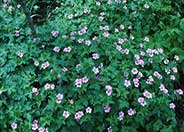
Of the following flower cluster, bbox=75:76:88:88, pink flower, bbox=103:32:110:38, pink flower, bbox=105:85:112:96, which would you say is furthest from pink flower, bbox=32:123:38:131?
pink flower, bbox=103:32:110:38

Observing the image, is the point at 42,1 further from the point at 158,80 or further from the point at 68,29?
the point at 158,80

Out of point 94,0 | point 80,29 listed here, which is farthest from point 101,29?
point 94,0

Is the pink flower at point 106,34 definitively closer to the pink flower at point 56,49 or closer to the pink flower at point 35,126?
the pink flower at point 56,49

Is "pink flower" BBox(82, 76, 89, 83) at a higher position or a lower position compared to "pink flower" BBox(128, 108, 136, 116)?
higher

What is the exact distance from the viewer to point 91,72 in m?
3.22

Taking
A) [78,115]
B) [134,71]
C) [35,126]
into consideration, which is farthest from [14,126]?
[134,71]

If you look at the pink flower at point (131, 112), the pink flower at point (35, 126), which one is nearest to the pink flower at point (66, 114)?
the pink flower at point (35, 126)

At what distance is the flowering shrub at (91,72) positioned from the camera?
313 cm

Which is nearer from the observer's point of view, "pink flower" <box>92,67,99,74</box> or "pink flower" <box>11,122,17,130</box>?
"pink flower" <box>11,122,17,130</box>

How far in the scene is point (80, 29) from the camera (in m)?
3.69

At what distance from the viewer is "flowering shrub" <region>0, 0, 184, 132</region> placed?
3.13 meters

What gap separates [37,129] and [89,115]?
16.9 inches

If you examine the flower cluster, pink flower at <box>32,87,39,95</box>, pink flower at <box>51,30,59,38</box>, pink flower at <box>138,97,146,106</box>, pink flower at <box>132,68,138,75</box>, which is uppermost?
pink flower at <box>51,30,59,38</box>

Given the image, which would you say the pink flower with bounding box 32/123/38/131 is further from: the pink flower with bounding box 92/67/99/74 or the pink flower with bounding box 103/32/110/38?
the pink flower with bounding box 103/32/110/38
